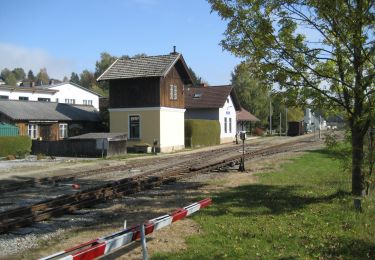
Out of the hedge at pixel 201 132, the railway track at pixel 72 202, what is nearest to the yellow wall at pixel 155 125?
the hedge at pixel 201 132

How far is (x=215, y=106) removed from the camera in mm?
49875

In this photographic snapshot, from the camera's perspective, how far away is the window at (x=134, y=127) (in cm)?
3747

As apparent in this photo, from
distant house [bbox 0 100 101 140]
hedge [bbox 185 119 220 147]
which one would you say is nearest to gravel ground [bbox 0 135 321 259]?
distant house [bbox 0 100 101 140]

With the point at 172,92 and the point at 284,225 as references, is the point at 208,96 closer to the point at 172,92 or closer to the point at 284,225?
the point at 172,92

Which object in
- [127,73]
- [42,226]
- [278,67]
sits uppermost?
[127,73]

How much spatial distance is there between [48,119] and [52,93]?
25.4 meters

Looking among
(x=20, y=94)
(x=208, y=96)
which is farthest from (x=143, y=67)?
(x=20, y=94)

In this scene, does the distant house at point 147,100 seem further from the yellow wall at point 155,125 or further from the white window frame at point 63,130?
the white window frame at point 63,130

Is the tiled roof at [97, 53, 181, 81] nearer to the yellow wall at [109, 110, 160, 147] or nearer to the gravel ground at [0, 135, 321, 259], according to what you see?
the yellow wall at [109, 110, 160, 147]

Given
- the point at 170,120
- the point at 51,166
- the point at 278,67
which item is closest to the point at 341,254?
the point at 278,67

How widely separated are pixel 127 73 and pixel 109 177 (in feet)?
63.7

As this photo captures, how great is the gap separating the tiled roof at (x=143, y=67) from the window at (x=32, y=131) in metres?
6.14

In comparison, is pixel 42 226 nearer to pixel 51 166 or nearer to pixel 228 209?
pixel 228 209

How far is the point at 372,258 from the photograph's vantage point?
739 cm
